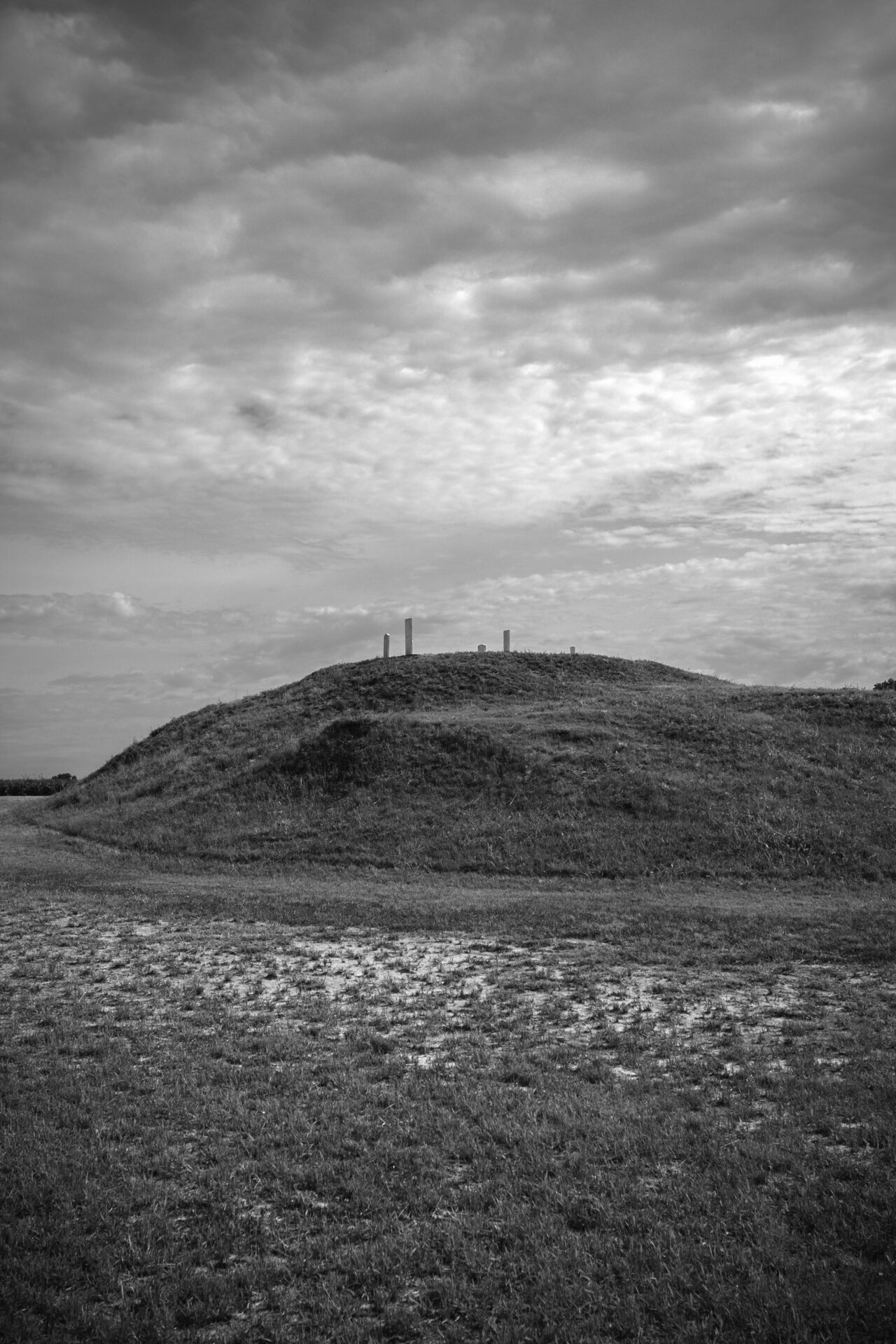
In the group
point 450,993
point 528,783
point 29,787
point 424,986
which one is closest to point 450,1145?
point 450,993

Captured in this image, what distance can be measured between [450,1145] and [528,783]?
71.1ft

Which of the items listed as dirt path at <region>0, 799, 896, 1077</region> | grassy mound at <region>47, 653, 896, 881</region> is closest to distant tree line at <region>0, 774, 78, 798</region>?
grassy mound at <region>47, 653, 896, 881</region>

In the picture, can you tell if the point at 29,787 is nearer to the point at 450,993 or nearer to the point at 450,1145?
the point at 450,993

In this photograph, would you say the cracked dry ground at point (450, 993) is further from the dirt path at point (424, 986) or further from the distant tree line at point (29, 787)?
the distant tree line at point (29, 787)

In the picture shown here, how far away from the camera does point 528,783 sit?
93.9 ft

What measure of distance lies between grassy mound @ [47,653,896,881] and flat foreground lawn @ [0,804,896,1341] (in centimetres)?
973

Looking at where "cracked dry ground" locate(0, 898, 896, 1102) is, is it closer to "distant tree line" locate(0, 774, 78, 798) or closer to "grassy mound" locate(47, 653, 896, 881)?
"grassy mound" locate(47, 653, 896, 881)

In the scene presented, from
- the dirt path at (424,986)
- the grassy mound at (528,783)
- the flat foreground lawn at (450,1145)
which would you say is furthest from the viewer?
the grassy mound at (528,783)

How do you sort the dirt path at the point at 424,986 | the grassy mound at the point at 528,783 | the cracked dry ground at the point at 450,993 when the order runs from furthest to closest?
1. the grassy mound at the point at 528,783
2. the dirt path at the point at 424,986
3. the cracked dry ground at the point at 450,993

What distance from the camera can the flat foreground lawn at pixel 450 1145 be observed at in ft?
17.1

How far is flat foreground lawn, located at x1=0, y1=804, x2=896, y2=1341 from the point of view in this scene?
5.21 meters

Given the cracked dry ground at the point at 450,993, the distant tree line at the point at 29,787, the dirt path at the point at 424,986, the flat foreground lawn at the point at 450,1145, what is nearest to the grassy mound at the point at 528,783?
the dirt path at the point at 424,986

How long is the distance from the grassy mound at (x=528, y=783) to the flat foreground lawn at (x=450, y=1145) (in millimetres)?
9729

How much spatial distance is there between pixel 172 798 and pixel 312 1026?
2489cm
